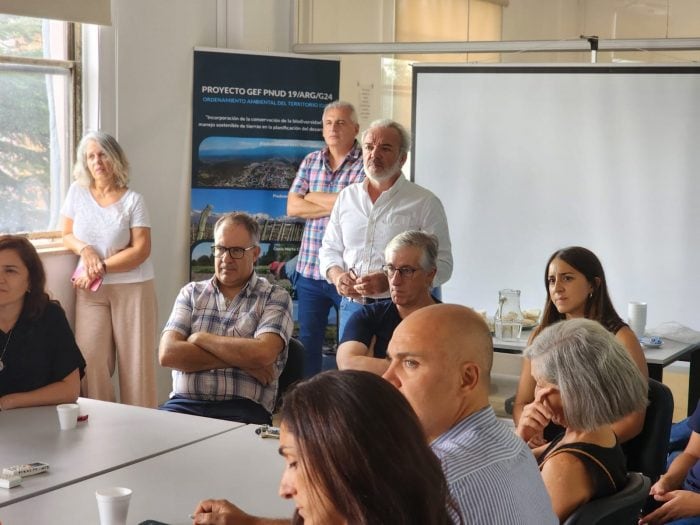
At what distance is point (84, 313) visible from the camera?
17.8ft

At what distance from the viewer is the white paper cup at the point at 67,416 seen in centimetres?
299

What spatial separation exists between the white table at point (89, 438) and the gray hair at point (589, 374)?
1075 millimetres

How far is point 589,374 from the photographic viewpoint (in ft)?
8.18

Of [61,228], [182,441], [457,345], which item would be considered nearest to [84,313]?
[61,228]

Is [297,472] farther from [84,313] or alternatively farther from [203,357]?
[84,313]

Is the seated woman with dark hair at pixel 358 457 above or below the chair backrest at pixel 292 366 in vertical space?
above

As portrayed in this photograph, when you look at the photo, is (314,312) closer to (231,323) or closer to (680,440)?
(231,323)

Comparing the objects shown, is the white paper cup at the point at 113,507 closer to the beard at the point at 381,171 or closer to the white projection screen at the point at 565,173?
the beard at the point at 381,171

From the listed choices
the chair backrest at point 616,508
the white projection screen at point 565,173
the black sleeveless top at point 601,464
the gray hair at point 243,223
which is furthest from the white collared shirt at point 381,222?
the chair backrest at point 616,508

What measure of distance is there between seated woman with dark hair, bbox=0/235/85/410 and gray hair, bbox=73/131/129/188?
6.06ft

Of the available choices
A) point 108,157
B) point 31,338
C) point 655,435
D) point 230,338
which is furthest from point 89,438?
point 108,157

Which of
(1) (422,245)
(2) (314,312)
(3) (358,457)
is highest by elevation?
(1) (422,245)

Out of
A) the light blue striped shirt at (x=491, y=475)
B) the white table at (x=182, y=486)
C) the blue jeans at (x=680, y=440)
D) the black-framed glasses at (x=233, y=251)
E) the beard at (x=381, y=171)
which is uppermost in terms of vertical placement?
the beard at (x=381, y=171)

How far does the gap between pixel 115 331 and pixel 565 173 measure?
2.81 meters
